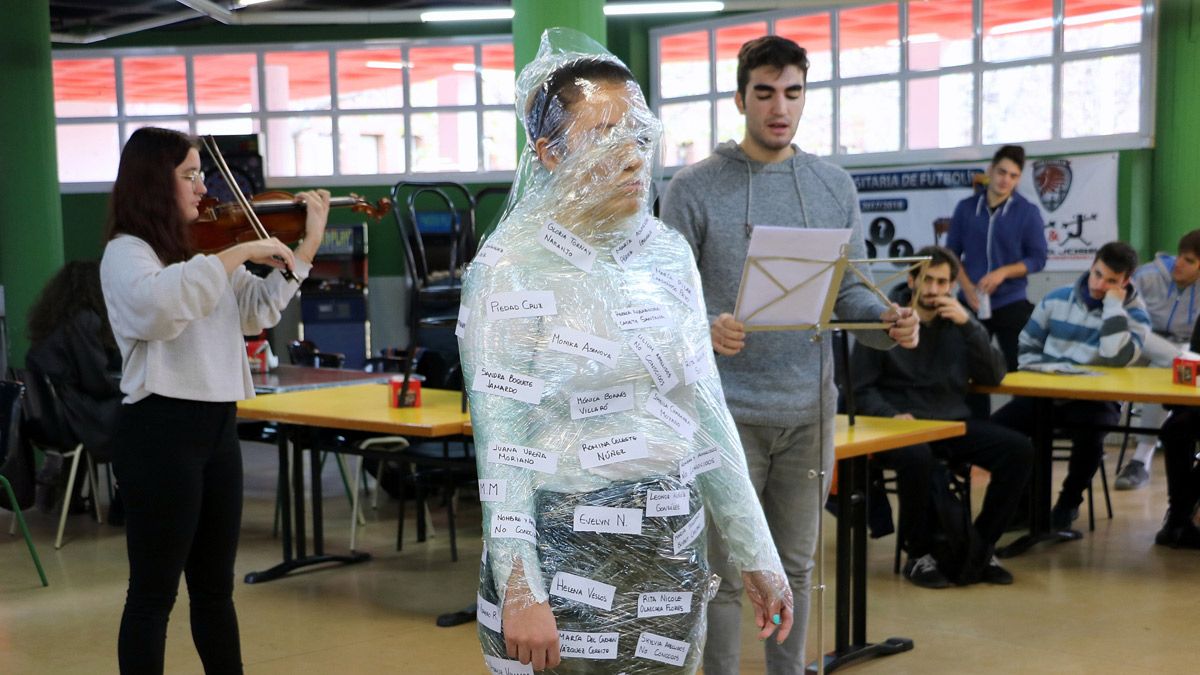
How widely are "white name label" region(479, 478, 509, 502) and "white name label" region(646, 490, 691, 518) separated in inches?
7.0

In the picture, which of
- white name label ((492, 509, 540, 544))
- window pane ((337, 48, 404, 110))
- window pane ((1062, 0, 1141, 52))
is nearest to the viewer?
white name label ((492, 509, 540, 544))

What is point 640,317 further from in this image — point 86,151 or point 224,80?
point 86,151

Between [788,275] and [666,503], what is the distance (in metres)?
0.95

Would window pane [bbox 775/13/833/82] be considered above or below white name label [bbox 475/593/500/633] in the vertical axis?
above

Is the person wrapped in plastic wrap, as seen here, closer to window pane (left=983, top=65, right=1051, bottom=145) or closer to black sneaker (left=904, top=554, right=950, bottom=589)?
black sneaker (left=904, top=554, right=950, bottom=589)

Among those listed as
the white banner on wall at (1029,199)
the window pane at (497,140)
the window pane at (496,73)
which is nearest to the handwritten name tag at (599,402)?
the white banner on wall at (1029,199)

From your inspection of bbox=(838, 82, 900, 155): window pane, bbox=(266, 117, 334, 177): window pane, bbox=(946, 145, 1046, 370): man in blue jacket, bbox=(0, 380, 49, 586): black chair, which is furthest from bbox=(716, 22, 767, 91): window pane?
bbox=(0, 380, 49, 586): black chair

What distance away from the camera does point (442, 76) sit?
33.5 ft

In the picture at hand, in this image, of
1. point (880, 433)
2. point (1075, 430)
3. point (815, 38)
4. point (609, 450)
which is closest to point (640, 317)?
point (609, 450)

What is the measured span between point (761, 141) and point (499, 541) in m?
1.23

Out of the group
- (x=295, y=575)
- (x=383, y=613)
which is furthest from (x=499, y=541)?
(x=295, y=575)

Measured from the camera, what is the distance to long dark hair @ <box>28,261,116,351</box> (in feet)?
17.2

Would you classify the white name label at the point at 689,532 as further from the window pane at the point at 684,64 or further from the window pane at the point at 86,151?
the window pane at the point at 86,151

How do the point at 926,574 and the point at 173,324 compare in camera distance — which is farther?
the point at 926,574
